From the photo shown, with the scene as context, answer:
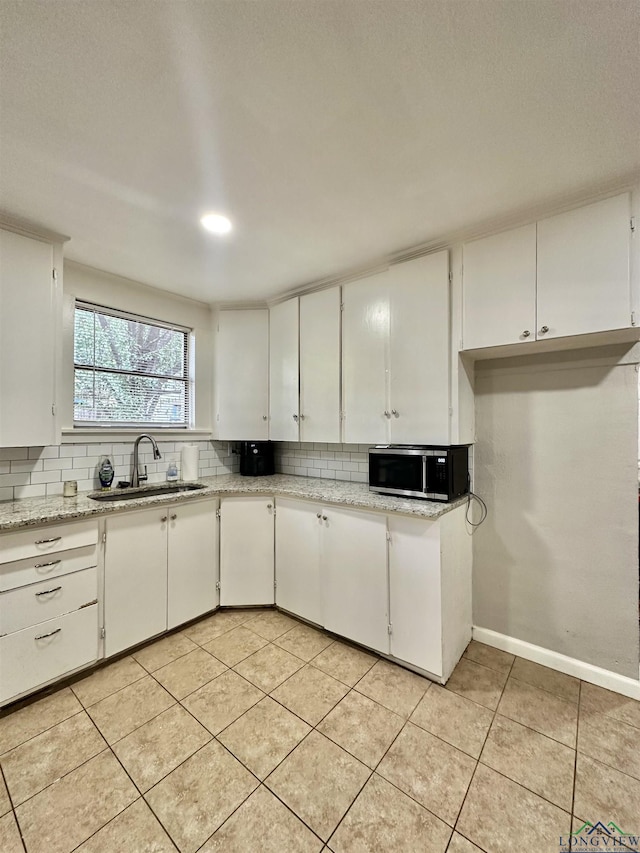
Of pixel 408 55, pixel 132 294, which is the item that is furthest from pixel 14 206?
pixel 408 55

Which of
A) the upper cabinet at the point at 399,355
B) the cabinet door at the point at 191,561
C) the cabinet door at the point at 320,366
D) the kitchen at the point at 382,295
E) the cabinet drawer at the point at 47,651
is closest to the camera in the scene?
the kitchen at the point at 382,295

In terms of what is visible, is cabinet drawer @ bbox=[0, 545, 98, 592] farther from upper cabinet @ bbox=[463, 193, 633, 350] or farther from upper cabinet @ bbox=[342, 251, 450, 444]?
upper cabinet @ bbox=[463, 193, 633, 350]

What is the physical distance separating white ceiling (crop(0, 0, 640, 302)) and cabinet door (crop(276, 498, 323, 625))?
1830 millimetres

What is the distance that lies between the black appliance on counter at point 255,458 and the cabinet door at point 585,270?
7.58 feet

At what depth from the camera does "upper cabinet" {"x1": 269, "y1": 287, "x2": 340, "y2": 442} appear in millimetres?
2672

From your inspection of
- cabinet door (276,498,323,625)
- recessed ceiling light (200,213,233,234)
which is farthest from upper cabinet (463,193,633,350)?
cabinet door (276,498,323,625)

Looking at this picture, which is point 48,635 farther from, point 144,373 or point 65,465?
point 144,373

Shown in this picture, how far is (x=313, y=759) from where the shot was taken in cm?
148

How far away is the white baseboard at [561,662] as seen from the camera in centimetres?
185

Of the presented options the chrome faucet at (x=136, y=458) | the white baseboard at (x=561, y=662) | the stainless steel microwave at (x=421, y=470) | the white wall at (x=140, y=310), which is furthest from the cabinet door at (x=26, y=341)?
the white baseboard at (x=561, y=662)

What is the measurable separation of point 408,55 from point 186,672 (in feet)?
9.51

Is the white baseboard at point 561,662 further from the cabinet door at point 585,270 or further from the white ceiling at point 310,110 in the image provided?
the white ceiling at point 310,110

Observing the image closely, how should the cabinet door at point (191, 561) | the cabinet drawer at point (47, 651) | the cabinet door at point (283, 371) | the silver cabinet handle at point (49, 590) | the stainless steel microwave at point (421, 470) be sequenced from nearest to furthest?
the cabinet drawer at point (47, 651), the silver cabinet handle at point (49, 590), the stainless steel microwave at point (421, 470), the cabinet door at point (191, 561), the cabinet door at point (283, 371)

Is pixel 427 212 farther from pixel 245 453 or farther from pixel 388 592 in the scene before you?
pixel 245 453
